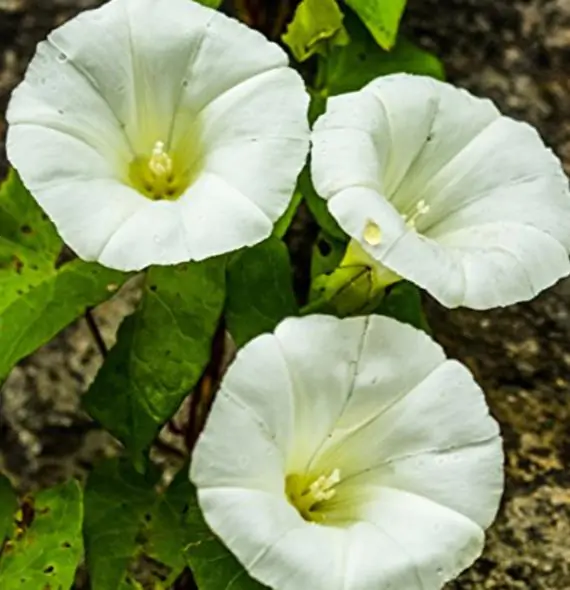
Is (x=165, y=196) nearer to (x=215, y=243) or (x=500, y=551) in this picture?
(x=215, y=243)

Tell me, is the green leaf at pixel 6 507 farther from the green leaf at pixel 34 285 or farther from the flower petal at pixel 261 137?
the flower petal at pixel 261 137

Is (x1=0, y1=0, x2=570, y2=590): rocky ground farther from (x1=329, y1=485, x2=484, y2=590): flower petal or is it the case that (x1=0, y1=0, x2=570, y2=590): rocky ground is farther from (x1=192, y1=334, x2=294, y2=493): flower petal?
(x1=192, y1=334, x2=294, y2=493): flower petal

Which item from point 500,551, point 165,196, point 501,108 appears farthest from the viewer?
point 501,108

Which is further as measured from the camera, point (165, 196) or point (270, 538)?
point (165, 196)

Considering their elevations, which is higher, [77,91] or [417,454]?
[77,91]

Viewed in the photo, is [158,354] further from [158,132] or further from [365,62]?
[365,62]

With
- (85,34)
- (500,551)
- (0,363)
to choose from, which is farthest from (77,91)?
(500,551)
